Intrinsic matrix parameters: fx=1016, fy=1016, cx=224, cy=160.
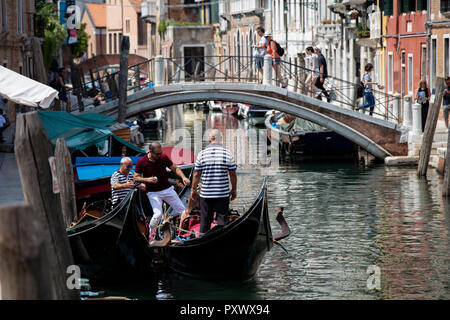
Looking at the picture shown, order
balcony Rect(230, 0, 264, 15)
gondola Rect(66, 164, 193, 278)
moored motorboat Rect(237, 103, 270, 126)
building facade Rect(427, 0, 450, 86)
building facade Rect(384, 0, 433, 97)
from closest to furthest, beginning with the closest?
1. gondola Rect(66, 164, 193, 278)
2. building facade Rect(427, 0, 450, 86)
3. building facade Rect(384, 0, 433, 97)
4. moored motorboat Rect(237, 103, 270, 126)
5. balcony Rect(230, 0, 264, 15)

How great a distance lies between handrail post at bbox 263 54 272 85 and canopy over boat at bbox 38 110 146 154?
3.20 m

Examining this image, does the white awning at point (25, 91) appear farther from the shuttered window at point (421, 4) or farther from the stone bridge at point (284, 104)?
the shuttered window at point (421, 4)

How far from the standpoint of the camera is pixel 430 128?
13.7 meters

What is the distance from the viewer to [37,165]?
17.0 ft

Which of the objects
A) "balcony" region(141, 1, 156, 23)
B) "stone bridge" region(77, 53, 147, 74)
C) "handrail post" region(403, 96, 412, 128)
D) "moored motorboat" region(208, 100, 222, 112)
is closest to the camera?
"handrail post" region(403, 96, 412, 128)

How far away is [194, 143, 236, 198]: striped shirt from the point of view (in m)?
7.58

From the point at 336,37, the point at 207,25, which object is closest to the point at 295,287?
the point at 336,37

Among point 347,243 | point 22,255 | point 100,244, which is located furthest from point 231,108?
point 22,255

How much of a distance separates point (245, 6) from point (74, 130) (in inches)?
912

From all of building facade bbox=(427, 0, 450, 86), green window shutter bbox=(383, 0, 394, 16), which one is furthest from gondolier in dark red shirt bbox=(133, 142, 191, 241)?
green window shutter bbox=(383, 0, 394, 16)

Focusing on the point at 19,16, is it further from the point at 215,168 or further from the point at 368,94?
→ the point at 215,168

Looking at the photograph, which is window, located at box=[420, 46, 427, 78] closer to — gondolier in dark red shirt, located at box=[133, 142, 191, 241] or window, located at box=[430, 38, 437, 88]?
window, located at box=[430, 38, 437, 88]

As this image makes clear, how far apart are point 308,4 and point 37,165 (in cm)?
2318
